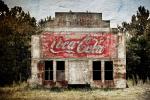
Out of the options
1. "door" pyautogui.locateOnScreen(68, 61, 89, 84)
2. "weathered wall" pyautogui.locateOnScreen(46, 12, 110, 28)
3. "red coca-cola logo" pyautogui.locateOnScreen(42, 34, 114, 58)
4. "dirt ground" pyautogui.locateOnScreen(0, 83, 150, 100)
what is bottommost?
"dirt ground" pyautogui.locateOnScreen(0, 83, 150, 100)

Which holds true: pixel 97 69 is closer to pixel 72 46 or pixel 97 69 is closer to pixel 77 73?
pixel 77 73

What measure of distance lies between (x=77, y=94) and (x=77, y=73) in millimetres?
2202

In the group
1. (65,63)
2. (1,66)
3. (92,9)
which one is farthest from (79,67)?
(1,66)

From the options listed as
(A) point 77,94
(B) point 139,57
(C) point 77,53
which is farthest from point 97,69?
(B) point 139,57

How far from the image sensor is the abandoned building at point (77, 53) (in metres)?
16.1

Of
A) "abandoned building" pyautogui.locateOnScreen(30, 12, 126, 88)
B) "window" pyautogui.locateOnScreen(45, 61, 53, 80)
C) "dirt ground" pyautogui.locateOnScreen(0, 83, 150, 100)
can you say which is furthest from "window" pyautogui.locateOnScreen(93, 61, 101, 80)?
"window" pyautogui.locateOnScreen(45, 61, 53, 80)

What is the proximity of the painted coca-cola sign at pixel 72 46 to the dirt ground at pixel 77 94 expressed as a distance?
5.87 feet

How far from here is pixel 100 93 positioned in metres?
14.4

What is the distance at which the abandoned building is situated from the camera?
16094 mm

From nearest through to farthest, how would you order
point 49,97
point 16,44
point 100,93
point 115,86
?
point 49,97 → point 100,93 → point 115,86 → point 16,44

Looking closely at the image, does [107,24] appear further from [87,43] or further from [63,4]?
[63,4]

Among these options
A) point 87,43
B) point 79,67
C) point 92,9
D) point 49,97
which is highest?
point 92,9

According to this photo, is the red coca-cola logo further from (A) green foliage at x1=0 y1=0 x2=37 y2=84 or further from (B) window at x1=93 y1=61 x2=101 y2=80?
(A) green foliage at x1=0 y1=0 x2=37 y2=84

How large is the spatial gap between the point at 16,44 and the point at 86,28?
621 centimetres
